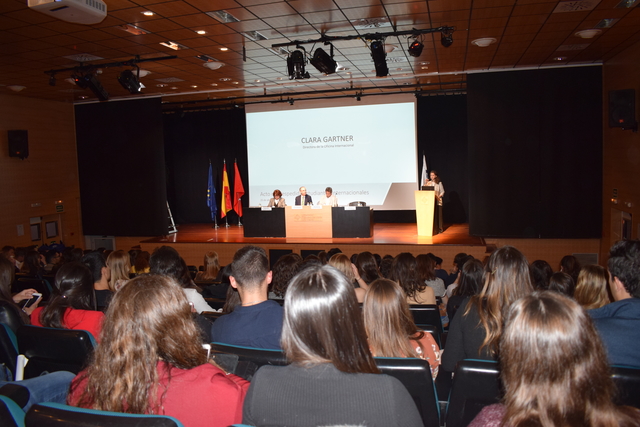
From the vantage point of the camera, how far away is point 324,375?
1.25 metres

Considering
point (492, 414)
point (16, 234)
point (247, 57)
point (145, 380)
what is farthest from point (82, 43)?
point (492, 414)

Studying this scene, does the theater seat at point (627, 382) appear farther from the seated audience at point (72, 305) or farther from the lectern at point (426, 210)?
the lectern at point (426, 210)

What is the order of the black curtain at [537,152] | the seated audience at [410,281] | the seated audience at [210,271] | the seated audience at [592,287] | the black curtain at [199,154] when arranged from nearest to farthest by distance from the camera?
the seated audience at [592,287] < the seated audience at [410,281] < the seated audience at [210,271] < the black curtain at [537,152] < the black curtain at [199,154]

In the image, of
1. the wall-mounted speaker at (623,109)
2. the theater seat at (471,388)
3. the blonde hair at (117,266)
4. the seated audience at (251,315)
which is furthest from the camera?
the wall-mounted speaker at (623,109)

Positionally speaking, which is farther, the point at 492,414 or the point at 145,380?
the point at 145,380

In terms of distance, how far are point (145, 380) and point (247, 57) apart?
7466 mm

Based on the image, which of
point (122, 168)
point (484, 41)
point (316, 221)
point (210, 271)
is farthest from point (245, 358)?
point (122, 168)

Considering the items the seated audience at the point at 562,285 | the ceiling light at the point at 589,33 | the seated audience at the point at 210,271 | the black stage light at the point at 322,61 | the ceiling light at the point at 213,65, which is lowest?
the seated audience at the point at 210,271

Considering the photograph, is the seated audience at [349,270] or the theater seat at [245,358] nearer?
the theater seat at [245,358]

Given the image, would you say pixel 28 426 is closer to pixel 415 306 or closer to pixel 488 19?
pixel 415 306

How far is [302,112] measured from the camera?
12.1 metres

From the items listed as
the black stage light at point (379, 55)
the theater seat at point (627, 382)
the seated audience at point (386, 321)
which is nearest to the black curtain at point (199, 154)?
the black stage light at point (379, 55)

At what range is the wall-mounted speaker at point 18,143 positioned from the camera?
1017 cm

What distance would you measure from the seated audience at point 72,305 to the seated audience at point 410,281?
2.28m
